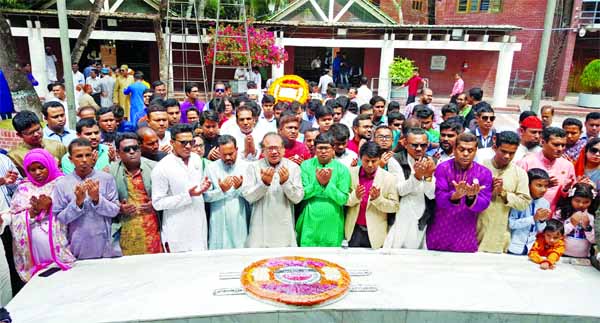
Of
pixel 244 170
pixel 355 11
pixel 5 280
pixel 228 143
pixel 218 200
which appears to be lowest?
pixel 5 280

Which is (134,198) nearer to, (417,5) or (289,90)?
(289,90)

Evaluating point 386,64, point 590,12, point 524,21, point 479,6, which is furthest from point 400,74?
point 590,12

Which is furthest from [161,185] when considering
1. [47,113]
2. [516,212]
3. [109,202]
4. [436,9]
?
[436,9]

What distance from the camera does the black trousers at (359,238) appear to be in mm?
3867

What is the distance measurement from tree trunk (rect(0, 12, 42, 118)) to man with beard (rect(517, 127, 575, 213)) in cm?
883

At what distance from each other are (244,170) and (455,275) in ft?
6.05

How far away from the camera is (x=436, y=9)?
869 inches

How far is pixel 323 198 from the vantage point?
12.2ft

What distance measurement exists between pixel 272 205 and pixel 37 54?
14648mm

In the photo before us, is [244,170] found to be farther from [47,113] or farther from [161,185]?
[47,113]

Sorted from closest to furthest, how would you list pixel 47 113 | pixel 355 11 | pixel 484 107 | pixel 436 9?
pixel 47 113
pixel 484 107
pixel 355 11
pixel 436 9

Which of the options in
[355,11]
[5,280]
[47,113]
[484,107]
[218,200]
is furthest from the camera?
[355,11]

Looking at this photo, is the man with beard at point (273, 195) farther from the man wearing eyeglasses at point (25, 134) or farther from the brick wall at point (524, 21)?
the brick wall at point (524, 21)

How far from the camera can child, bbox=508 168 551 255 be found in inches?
143
